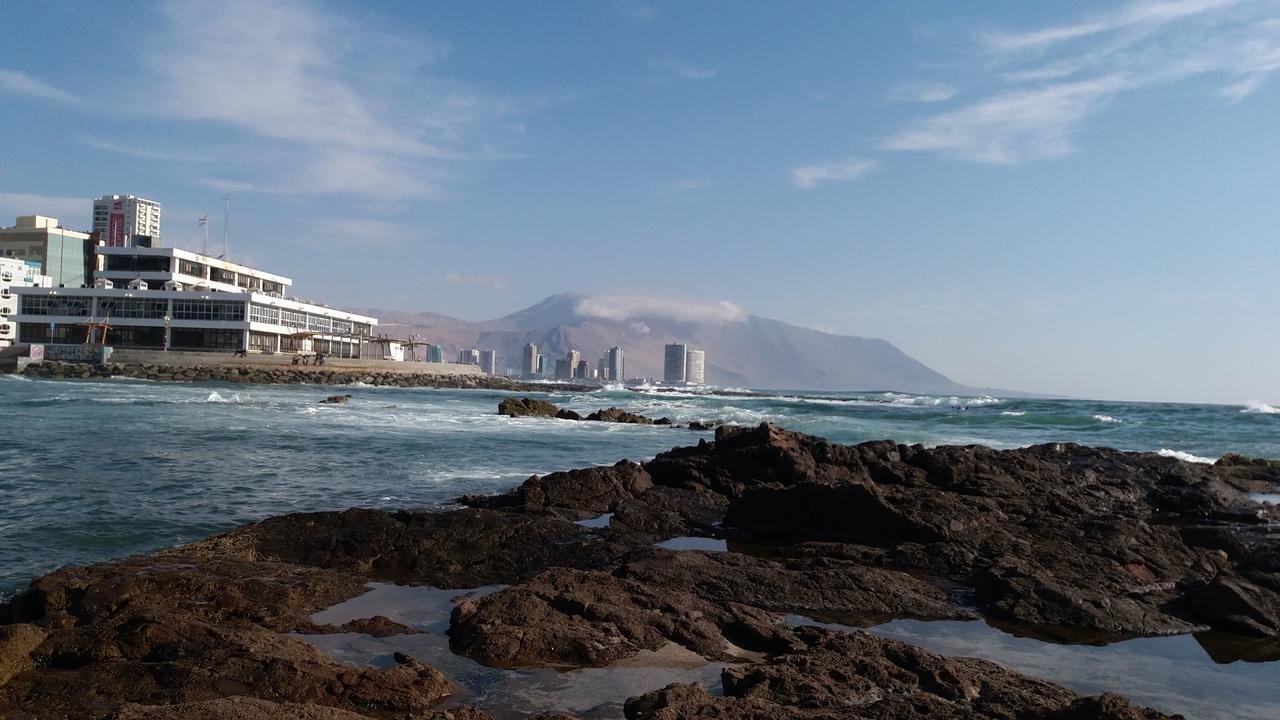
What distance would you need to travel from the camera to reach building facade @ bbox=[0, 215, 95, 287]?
9912 centimetres

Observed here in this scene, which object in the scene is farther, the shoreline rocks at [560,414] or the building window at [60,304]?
the building window at [60,304]

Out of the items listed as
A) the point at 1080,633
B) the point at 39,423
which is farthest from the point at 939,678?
the point at 39,423

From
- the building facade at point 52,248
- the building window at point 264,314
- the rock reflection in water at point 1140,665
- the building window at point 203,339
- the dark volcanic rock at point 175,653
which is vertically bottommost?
the rock reflection in water at point 1140,665

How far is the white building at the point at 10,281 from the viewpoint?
89062 millimetres

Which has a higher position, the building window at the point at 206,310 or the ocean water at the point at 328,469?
the building window at the point at 206,310

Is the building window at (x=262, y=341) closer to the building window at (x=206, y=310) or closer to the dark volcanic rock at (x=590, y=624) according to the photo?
the building window at (x=206, y=310)

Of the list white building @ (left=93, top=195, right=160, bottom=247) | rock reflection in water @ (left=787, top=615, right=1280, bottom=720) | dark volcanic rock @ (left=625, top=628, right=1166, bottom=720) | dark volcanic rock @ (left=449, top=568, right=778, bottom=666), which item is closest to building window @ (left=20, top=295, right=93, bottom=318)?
white building @ (left=93, top=195, right=160, bottom=247)

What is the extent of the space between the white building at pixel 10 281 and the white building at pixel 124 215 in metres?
26.2

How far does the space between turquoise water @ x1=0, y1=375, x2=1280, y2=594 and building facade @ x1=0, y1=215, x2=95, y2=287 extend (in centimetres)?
7537

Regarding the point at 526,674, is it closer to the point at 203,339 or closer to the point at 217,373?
the point at 217,373

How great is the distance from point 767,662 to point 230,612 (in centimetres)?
421

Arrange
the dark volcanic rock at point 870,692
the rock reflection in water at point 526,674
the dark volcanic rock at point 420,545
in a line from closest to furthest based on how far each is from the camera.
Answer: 1. the dark volcanic rock at point 870,692
2. the rock reflection in water at point 526,674
3. the dark volcanic rock at point 420,545

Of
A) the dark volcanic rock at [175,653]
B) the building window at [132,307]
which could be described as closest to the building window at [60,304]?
the building window at [132,307]

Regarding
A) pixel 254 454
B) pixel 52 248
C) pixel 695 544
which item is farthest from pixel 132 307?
pixel 695 544
